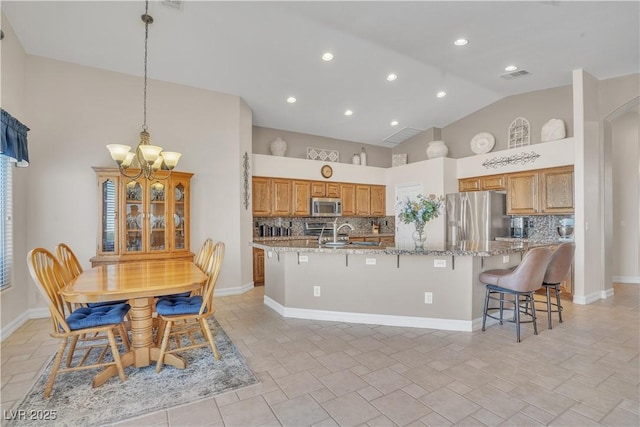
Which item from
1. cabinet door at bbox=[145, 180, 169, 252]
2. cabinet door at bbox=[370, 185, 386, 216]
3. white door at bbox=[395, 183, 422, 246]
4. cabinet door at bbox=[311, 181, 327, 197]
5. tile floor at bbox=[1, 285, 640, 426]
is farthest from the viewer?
cabinet door at bbox=[370, 185, 386, 216]

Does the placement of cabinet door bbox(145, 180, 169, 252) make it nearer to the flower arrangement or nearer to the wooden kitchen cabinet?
the wooden kitchen cabinet

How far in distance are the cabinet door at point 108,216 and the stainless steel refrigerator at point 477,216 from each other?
548 centimetres

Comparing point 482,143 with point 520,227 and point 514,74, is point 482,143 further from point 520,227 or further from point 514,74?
point 520,227

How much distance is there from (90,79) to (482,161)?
656cm

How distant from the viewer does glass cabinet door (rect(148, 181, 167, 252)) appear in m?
4.43

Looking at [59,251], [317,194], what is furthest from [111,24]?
[317,194]

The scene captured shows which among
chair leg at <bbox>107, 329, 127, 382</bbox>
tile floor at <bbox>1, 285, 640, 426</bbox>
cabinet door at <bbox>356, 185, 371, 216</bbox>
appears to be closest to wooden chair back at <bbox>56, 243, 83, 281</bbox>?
tile floor at <bbox>1, 285, 640, 426</bbox>

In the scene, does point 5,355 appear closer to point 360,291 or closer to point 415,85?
point 360,291

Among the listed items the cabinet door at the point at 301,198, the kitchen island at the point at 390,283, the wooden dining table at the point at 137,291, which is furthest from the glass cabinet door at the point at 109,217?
the cabinet door at the point at 301,198

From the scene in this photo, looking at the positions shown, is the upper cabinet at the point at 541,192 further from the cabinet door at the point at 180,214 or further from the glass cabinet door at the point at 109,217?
the glass cabinet door at the point at 109,217

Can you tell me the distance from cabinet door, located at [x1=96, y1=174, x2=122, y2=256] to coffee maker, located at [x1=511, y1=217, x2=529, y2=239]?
21.6 feet

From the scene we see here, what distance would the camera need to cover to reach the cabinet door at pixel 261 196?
593 centimetres

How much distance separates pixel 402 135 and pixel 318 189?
8.14 feet

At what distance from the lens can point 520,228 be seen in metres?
5.93
